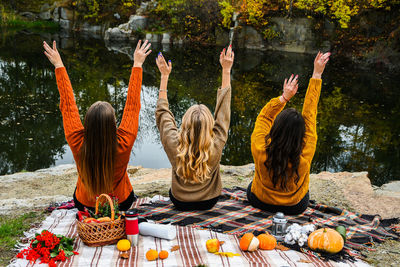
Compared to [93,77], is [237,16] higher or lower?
higher

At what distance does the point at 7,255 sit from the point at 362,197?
212 inches

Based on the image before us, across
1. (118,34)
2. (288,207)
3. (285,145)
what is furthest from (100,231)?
(118,34)

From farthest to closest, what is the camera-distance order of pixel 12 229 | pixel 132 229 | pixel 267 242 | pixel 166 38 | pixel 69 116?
1. pixel 166 38
2. pixel 12 229
3. pixel 69 116
4. pixel 267 242
5. pixel 132 229

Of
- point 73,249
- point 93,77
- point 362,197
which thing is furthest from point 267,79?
point 73,249

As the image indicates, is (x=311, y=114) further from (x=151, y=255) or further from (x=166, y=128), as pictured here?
(x=151, y=255)

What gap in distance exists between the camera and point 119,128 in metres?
4.09

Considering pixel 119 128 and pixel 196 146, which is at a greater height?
pixel 119 128

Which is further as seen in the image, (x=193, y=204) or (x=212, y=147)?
(x=193, y=204)

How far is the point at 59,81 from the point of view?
3971 mm

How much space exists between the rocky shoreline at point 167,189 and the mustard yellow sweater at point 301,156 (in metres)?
1.75

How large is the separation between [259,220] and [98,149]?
211 centimetres

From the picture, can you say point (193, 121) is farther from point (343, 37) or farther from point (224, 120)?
point (343, 37)

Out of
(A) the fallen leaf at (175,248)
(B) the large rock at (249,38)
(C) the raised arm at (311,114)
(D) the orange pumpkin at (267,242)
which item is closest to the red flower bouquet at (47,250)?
(A) the fallen leaf at (175,248)

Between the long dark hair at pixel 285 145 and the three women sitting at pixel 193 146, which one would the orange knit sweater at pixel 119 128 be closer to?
the three women sitting at pixel 193 146
